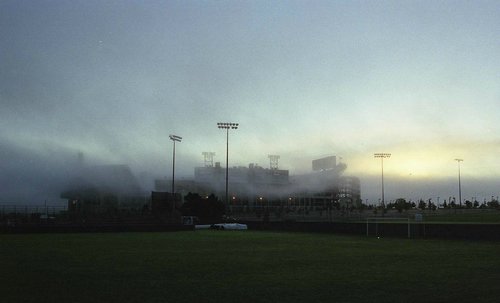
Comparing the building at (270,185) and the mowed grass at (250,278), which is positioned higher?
the building at (270,185)

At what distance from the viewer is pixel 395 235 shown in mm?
46844

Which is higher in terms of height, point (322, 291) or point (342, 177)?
point (342, 177)

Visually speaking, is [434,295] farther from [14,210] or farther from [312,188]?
[312,188]

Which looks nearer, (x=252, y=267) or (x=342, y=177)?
(x=252, y=267)

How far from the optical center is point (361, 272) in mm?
17984

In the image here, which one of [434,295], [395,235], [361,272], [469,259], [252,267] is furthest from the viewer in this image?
[395,235]

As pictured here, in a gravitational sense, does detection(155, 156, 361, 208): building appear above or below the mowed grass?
above

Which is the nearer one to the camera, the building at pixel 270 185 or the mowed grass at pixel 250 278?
the mowed grass at pixel 250 278

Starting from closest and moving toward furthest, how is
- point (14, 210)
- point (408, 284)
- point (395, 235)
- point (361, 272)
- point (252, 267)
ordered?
point (408, 284) < point (361, 272) < point (252, 267) < point (395, 235) < point (14, 210)

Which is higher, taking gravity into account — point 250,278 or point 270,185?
point 270,185

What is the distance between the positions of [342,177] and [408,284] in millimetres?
167863

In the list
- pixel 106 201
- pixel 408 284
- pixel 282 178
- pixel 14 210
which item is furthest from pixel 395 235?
pixel 282 178

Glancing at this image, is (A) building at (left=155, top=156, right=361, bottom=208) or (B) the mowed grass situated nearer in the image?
(B) the mowed grass

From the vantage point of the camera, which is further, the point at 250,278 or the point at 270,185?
the point at 270,185
